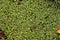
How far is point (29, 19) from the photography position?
4.22 meters

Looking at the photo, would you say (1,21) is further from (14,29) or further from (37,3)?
(37,3)

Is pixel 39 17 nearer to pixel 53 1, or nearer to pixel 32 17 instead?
pixel 32 17

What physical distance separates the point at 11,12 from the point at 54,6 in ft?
2.97

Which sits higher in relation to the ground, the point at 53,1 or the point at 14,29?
the point at 53,1

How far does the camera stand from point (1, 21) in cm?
417

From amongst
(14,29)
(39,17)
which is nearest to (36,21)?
(39,17)

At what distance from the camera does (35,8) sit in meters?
4.41

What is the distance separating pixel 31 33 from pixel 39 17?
445 mm

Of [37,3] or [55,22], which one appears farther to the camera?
[37,3]

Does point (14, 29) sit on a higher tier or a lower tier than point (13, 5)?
lower

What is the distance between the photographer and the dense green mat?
3.96 meters

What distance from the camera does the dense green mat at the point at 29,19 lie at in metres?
3.96

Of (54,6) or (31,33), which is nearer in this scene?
(31,33)

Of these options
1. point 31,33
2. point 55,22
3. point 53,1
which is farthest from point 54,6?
→ point 31,33
